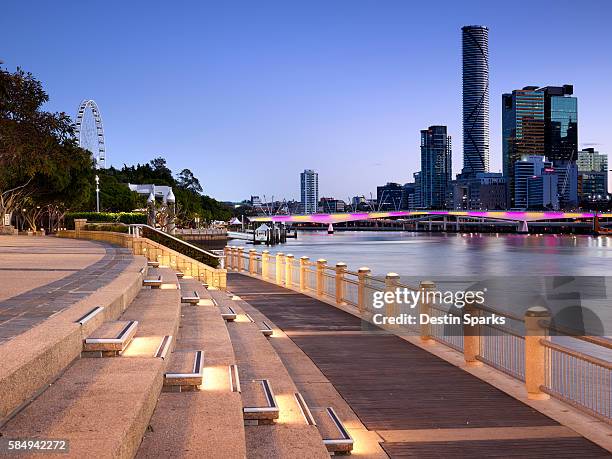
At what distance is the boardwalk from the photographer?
6672mm

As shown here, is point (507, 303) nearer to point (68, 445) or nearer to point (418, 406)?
point (418, 406)

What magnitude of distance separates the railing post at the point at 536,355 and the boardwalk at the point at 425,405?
349 mm

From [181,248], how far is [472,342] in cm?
1904

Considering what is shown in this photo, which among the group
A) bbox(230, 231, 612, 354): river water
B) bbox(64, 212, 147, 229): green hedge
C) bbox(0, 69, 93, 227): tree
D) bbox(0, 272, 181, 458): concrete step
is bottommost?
bbox(230, 231, 612, 354): river water

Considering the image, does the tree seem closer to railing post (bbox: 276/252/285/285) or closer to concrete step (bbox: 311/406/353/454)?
railing post (bbox: 276/252/285/285)

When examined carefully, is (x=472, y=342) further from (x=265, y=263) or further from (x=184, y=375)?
(x=265, y=263)

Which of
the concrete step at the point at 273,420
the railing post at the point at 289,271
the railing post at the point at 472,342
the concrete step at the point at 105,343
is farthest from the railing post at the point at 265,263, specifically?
the concrete step at the point at 105,343

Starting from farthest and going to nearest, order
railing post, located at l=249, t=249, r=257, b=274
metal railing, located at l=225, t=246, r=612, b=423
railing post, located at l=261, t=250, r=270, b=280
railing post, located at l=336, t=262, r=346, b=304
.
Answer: railing post, located at l=249, t=249, r=257, b=274 < railing post, located at l=261, t=250, r=270, b=280 < railing post, located at l=336, t=262, r=346, b=304 < metal railing, located at l=225, t=246, r=612, b=423

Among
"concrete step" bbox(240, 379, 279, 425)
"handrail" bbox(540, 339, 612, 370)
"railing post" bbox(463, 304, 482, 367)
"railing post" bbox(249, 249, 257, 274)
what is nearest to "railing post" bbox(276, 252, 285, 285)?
"railing post" bbox(249, 249, 257, 274)

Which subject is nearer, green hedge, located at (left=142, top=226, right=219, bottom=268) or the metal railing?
the metal railing

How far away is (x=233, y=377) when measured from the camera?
21.5 ft

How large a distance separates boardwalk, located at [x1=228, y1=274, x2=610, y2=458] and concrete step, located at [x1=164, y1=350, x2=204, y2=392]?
6.36 feet

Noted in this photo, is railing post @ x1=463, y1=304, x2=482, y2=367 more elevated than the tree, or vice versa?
the tree

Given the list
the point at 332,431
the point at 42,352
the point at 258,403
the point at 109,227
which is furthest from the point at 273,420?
the point at 109,227
